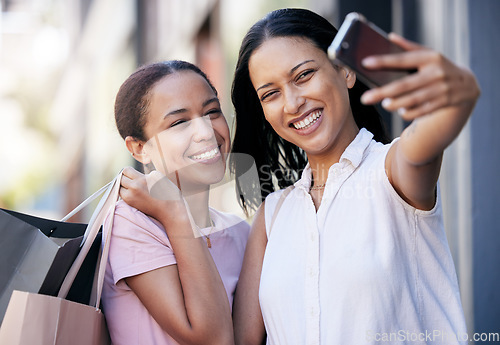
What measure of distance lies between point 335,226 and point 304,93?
1.58ft

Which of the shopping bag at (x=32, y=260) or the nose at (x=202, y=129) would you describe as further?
the nose at (x=202, y=129)

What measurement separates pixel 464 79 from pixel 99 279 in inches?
51.0

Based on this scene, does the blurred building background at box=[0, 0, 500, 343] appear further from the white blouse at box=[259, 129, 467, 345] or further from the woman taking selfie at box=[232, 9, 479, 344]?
the white blouse at box=[259, 129, 467, 345]

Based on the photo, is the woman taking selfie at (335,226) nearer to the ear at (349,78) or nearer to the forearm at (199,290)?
the ear at (349,78)

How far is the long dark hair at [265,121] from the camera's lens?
2385 mm

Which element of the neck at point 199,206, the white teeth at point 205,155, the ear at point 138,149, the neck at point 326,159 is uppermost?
the ear at point 138,149

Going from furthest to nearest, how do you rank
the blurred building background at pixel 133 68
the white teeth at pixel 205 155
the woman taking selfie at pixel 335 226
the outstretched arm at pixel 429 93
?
the blurred building background at pixel 133 68
the white teeth at pixel 205 155
the woman taking selfie at pixel 335 226
the outstretched arm at pixel 429 93

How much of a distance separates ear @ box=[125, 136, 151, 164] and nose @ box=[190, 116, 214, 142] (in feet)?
0.75

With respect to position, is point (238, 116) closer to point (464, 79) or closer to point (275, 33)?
point (275, 33)

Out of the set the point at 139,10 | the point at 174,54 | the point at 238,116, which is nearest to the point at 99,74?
the point at 139,10

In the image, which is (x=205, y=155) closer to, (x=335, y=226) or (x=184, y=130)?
(x=184, y=130)

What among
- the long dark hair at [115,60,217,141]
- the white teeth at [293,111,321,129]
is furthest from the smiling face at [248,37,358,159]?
the long dark hair at [115,60,217,141]

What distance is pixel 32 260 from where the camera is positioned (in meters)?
1.95

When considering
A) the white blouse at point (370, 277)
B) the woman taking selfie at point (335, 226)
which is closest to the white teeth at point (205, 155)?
the woman taking selfie at point (335, 226)
